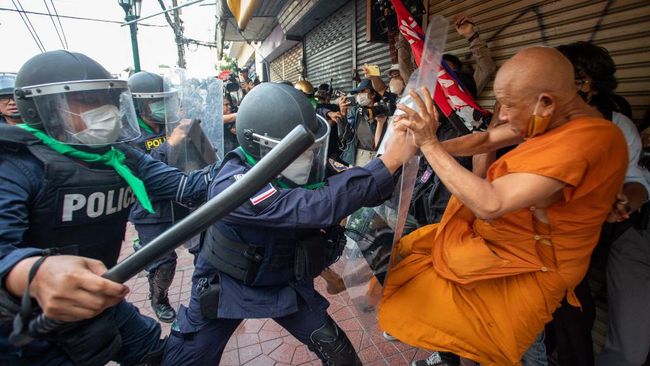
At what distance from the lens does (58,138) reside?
59.1 inches

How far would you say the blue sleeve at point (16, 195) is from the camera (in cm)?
109

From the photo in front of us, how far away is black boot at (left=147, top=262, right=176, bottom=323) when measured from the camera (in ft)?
10.6

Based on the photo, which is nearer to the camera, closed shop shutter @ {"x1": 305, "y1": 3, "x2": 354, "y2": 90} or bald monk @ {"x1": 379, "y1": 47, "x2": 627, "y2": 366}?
bald monk @ {"x1": 379, "y1": 47, "x2": 627, "y2": 366}

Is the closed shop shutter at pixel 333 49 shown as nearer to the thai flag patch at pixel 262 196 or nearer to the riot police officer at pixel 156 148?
the riot police officer at pixel 156 148

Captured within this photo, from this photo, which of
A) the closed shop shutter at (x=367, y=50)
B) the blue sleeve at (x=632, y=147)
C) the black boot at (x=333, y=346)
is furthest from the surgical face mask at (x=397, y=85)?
the black boot at (x=333, y=346)

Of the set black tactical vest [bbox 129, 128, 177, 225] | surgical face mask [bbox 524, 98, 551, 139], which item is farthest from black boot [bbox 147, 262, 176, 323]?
surgical face mask [bbox 524, 98, 551, 139]

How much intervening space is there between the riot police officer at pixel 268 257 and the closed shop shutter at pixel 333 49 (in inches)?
204

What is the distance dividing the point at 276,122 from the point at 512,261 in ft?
3.86

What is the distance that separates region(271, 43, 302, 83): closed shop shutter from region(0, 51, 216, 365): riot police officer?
875cm

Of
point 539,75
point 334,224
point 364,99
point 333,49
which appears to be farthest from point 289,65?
point 539,75

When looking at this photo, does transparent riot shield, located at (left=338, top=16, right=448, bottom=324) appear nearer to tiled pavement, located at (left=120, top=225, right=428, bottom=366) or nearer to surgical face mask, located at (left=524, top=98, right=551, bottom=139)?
surgical face mask, located at (left=524, top=98, right=551, bottom=139)

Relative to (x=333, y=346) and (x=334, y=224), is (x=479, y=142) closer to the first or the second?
(x=334, y=224)

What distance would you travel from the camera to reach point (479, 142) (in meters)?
1.75

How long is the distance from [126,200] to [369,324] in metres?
1.46
